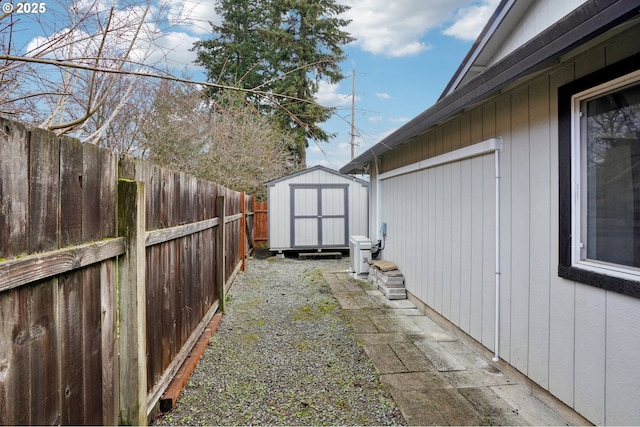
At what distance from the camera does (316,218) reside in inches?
395

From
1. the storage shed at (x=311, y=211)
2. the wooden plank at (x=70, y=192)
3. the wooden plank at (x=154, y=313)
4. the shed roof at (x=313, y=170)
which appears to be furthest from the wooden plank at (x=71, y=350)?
the shed roof at (x=313, y=170)

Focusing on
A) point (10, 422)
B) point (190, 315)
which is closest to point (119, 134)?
point (190, 315)

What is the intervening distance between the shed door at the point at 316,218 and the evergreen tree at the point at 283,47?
213 inches

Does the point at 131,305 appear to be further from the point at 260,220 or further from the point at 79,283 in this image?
the point at 260,220

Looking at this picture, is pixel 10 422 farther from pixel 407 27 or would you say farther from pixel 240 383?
pixel 407 27

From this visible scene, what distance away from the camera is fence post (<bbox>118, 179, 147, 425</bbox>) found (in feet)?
5.90

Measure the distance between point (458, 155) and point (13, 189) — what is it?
3622 millimetres

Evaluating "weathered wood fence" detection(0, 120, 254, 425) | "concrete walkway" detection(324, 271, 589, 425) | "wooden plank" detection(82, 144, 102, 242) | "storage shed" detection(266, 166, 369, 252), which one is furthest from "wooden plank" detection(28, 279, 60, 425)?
"storage shed" detection(266, 166, 369, 252)

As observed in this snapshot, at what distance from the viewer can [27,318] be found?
1.13m

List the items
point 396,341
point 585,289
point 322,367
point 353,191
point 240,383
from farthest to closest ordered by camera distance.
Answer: point 353,191
point 396,341
point 322,367
point 240,383
point 585,289

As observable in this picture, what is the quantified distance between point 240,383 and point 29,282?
206 cm

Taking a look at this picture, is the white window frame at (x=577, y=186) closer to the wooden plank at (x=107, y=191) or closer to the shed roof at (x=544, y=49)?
the shed roof at (x=544, y=49)

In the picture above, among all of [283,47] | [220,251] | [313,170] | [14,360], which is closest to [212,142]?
[313,170]

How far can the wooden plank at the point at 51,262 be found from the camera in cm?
104
